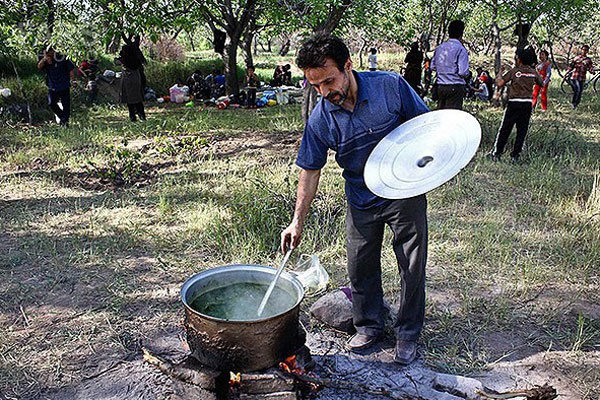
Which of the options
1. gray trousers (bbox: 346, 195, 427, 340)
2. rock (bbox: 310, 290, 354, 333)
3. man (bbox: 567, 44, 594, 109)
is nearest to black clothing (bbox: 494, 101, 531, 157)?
rock (bbox: 310, 290, 354, 333)

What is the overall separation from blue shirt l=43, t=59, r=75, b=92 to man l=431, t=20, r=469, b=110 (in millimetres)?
6486

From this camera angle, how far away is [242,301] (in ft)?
8.57

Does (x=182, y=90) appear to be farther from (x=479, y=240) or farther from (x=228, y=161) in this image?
(x=479, y=240)

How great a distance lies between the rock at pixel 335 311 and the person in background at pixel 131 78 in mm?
7861

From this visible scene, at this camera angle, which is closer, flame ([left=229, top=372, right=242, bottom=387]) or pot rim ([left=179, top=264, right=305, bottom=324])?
pot rim ([left=179, top=264, right=305, bottom=324])

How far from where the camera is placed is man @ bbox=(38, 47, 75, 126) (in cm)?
915

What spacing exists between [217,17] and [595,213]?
470 inches

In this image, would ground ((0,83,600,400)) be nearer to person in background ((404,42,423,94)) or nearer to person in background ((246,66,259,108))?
person in background ((404,42,423,94))

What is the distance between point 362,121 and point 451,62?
558cm

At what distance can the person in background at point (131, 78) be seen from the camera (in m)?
9.91

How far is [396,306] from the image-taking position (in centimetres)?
352

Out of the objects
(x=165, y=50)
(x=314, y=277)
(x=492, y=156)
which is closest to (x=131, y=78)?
(x=492, y=156)

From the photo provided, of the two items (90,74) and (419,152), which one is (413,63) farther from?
(419,152)

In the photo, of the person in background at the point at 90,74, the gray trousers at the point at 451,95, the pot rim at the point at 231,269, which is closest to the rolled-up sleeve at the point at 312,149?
the pot rim at the point at 231,269
